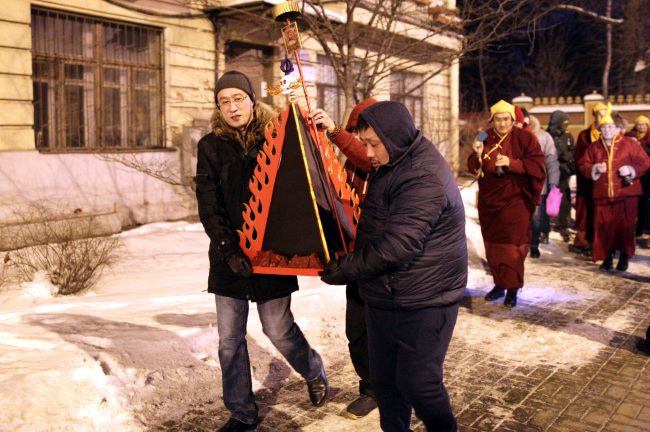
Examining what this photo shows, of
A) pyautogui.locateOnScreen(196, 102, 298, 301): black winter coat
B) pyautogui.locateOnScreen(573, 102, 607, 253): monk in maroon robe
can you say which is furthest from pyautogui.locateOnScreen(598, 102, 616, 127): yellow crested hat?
pyautogui.locateOnScreen(196, 102, 298, 301): black winter coat

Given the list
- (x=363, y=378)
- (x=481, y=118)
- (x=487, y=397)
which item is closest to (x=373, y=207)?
(x=363, y=378)

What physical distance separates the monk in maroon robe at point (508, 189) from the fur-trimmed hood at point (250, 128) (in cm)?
350

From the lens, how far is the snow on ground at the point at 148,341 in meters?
4.31

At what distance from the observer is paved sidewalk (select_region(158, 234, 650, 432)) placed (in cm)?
441

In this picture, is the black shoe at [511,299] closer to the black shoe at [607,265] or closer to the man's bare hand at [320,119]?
the black shoe at [607,265]

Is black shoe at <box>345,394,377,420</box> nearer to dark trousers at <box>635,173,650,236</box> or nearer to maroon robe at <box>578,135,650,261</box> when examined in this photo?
maroon robe at <box>578,135,650,261</box>

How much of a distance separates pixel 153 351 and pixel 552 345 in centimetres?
319

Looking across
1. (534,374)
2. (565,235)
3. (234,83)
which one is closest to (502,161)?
(534,374)

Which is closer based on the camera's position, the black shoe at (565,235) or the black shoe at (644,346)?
the black shoe at (644,346)

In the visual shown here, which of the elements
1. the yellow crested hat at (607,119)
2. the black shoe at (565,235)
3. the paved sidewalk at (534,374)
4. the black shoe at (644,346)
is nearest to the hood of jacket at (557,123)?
the black shoe at (565,235)

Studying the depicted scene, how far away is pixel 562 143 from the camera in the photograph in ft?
39.8

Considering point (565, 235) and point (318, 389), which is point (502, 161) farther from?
point (565, 235)

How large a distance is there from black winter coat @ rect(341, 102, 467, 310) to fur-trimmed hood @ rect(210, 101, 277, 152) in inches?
37.0

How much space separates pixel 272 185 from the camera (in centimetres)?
388
